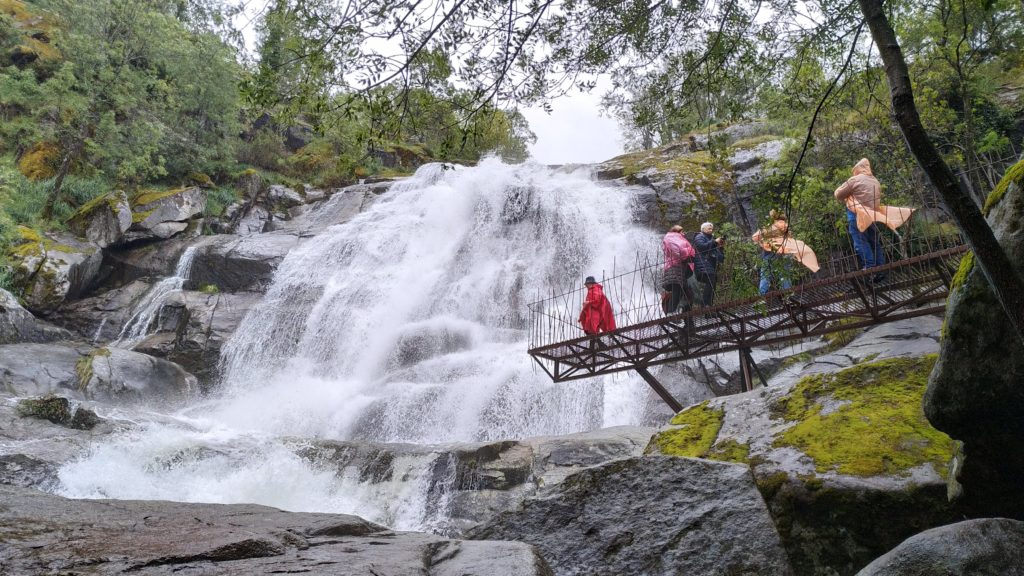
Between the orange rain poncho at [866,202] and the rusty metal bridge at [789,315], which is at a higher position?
the orange rain poncho at [866,202]

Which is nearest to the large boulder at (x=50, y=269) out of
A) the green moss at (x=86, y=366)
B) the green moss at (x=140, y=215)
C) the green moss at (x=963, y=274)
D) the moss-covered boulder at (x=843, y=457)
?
the green moss at (x=140, y=215)

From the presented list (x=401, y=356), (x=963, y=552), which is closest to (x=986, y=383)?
(x=963, y=552)

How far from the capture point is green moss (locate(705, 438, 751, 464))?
441cm

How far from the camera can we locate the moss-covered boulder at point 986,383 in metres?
3.02

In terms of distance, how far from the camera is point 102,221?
21828 mm

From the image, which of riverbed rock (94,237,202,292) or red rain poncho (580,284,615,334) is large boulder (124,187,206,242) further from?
red rain poncho (580,284,615,334)

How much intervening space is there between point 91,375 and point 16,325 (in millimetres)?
3827

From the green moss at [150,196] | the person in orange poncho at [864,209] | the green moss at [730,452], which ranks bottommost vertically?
the green moss at [730,452]

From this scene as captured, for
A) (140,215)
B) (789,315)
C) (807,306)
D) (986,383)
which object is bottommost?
(986,383)

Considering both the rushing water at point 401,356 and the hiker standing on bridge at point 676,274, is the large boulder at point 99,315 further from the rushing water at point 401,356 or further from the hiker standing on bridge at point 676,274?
the hiker standing on bridge at point 676,274

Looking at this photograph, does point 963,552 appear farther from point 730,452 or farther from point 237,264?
point 237,264

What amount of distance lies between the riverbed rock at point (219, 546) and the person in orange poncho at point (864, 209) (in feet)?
23.7

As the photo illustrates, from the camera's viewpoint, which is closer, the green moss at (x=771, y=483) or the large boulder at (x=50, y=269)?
the green moss at (x=771, y=483)

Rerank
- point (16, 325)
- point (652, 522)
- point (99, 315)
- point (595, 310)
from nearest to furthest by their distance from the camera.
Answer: point (652, 522), point (595, 310), point (16, 325), point (99, 315)
